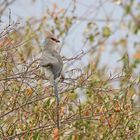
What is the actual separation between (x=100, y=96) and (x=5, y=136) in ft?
3.06

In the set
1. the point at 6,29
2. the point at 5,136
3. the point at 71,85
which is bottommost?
the point at 5,136

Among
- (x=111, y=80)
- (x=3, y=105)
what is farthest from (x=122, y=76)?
(x=3, y=105)

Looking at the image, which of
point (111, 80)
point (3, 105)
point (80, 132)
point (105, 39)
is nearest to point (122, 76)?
point (111, 80)

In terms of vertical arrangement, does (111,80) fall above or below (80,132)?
above

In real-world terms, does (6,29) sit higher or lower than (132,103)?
higher

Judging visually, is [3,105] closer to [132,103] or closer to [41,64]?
[41,64]

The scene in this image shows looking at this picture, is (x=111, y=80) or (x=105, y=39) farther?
(x=105, y=39)

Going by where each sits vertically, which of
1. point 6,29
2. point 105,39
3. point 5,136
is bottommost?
point 5,136

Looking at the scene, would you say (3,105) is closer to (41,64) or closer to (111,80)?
(41,64)

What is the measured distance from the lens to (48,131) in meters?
6.15

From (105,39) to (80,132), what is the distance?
3850 millimetres

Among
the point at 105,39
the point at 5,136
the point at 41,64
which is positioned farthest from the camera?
the point at 105,39

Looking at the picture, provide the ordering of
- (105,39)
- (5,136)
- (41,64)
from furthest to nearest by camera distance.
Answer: (105,39) → (41,64) → (5,136)

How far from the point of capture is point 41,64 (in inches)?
257
